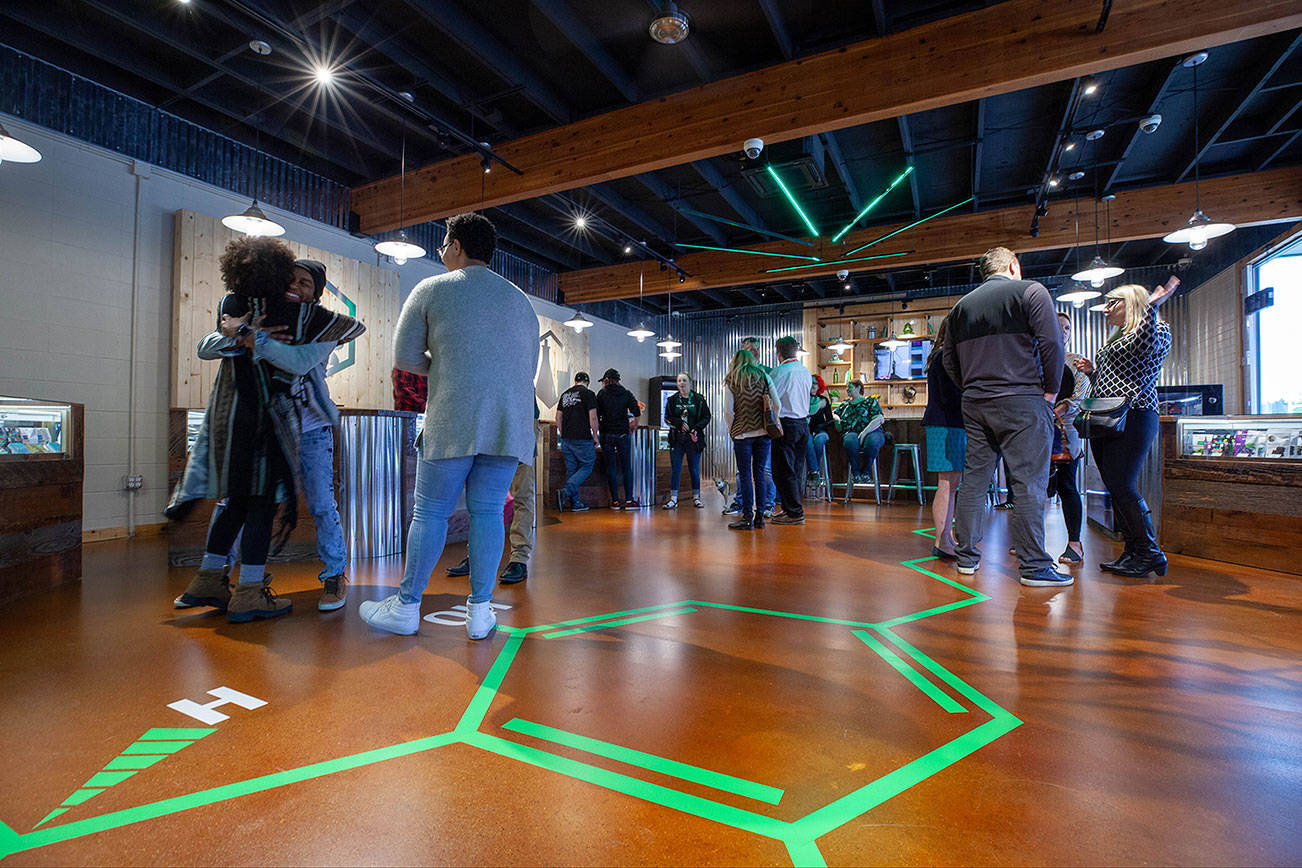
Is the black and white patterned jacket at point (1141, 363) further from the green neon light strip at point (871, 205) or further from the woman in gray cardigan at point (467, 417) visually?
the green neon light strip at point (871, 205)

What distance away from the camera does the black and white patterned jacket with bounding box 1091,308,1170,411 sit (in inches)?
131

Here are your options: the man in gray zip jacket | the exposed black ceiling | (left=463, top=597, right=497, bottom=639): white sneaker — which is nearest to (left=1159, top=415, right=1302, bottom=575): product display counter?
the man in gray zip jacket

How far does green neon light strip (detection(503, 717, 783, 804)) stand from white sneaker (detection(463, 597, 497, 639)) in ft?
2.39

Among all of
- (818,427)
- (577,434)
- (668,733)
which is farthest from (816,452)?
(668,733)

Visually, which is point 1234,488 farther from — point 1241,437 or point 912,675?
point 912,675

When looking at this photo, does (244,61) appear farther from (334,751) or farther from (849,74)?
(334,751)

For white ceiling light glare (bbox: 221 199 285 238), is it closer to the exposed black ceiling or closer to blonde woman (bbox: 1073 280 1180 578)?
the exposed black ceiling

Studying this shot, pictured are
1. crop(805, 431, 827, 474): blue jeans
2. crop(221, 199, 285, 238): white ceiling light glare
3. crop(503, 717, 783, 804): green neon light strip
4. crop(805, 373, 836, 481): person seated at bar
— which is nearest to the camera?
crop(503, 717, 783, 804): green neon light strip

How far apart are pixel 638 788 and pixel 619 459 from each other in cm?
626

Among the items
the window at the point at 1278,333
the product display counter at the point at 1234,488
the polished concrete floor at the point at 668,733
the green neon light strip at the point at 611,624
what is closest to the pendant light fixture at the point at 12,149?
the polished concrete floor at the point at 668,733

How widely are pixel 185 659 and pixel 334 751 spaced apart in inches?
41.9

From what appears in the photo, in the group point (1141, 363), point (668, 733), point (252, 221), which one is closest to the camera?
point (668, 733)

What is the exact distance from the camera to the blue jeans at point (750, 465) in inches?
213

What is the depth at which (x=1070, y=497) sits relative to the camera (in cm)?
391
